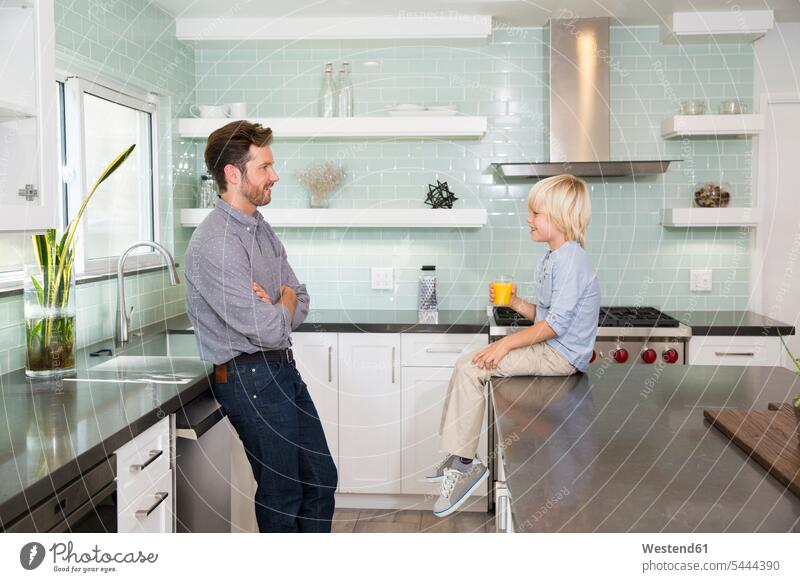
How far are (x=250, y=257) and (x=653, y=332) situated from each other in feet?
5.91

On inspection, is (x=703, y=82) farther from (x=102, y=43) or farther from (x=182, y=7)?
(x=102, y=43)

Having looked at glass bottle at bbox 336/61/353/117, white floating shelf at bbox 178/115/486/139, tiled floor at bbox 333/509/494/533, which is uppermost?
glass bottle at bbox 336/61/353/117

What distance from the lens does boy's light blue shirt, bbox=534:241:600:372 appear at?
2402 mm

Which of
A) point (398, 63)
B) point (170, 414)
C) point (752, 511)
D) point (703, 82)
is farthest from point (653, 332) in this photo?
point (752, 511)

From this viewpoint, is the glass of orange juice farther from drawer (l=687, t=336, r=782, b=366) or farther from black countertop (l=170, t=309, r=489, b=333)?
drawer (l=687, t=336, r=782, b=366)

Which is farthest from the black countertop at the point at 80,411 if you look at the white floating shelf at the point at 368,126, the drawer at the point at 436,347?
the white floating shelf at the point at 368,126

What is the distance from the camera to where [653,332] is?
338 centimetres

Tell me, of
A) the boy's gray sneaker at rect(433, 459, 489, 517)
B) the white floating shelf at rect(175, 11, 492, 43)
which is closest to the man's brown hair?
the boy's gray sneaker at rect(433, 459, 489, 517)

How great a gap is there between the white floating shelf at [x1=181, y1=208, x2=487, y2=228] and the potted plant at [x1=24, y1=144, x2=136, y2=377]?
1479 mm

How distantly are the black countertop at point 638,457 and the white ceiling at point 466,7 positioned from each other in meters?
2.05

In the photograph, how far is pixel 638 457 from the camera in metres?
1.36

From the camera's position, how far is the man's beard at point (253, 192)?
2363 millimetres

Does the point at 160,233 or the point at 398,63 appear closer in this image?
the point at 160,233

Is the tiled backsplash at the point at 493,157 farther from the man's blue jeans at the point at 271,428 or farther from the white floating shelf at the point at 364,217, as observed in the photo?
the man's blue jeans at the point at 271,428
